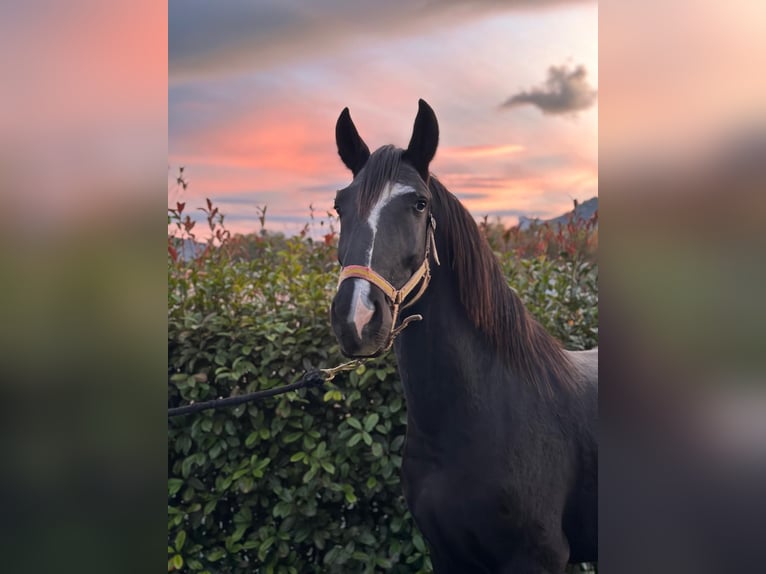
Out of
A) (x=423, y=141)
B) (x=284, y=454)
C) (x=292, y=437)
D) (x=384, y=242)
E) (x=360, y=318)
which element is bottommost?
(x=284, y=454)

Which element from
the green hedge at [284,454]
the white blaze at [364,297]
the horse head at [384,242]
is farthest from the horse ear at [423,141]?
the green hedge at [284,454]

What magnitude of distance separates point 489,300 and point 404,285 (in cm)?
36

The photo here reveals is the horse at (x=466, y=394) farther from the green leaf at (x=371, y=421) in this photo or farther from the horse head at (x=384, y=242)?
the green leaf at (x=371, y=421)

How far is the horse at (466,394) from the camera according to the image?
1.77 metres

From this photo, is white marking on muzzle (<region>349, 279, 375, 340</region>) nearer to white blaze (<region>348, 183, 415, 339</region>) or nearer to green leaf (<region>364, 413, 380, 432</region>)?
white blaze (<region>348, 183, 415, 339</region>)

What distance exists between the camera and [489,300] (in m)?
1.96

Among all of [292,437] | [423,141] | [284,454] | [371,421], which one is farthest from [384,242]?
[284,454]

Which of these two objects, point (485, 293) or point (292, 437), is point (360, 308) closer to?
point (485, 293)

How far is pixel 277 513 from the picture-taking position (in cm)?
284

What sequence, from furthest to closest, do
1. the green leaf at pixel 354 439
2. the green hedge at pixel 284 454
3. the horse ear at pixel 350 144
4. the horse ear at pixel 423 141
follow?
the green hedge at pixel 284 454, the green leaf at pixel 354 439, the horse ear at pixel 350 144, the horse ear at pixel 423 141
